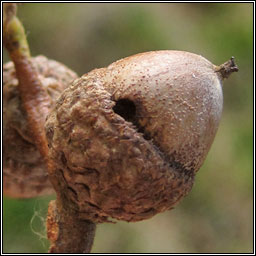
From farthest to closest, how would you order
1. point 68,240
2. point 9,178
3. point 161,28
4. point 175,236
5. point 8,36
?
point 161,28 → point 175,236 → point 9,178 → point 8,36 → point 68,240

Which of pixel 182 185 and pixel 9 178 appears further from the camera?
pixel 9 178

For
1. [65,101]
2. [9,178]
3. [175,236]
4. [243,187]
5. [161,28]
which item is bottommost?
[175,236]

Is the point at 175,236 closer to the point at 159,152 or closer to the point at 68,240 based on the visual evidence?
the point at 68,240

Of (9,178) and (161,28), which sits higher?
(161,28)

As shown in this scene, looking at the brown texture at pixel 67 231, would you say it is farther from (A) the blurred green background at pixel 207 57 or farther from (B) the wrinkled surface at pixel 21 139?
(A) the blurred green background at pixel 207 57

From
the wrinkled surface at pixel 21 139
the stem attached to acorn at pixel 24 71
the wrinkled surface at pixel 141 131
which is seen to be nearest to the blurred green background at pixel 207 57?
the wrinkled surface at pixel 21 139

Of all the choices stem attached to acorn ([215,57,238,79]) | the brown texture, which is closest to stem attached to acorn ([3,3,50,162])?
the brown texture

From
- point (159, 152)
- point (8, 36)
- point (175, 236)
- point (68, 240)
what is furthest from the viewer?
point (175, 236)

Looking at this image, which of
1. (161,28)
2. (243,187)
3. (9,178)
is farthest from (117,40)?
(9,178)
